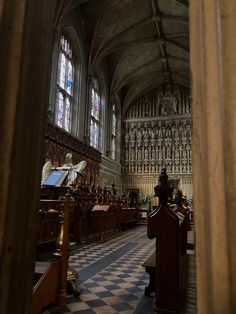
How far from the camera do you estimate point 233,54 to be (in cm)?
90

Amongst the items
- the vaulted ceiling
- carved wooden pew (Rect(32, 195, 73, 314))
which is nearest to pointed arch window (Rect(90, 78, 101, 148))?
the vaulted ceiling

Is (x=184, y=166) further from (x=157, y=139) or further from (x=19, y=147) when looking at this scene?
(x=19, y=147)

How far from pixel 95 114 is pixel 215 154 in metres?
16.8

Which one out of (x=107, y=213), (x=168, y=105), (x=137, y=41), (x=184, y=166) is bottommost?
(x=107, y=213)

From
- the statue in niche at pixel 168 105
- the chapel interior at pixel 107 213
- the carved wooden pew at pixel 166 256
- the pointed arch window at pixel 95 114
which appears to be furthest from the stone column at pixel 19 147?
the statue in niche at pixel 168 105

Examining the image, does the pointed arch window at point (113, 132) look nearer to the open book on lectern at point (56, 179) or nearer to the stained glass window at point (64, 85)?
the stained glass window at point (64, 85)

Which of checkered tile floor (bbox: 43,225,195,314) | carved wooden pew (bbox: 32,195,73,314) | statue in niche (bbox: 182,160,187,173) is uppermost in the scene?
statue in niche (bbox: 182,160,187,173)

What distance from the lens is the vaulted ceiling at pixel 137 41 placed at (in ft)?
47.3

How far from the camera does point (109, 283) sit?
387 centimetres

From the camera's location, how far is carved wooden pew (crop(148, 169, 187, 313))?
2699mm

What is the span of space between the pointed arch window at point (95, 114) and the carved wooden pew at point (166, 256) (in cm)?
1407

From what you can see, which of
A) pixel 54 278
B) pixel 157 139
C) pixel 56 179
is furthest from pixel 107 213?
pixel 157 139

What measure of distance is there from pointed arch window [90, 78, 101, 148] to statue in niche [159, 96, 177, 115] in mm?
5777

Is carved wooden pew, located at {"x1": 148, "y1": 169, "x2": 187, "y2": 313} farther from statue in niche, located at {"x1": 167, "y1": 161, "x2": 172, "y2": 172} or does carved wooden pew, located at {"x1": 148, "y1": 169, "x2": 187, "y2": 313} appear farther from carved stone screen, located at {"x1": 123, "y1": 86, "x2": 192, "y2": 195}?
statue in niche, located at {"x1": 167, "y1": 161, "x2": 172, "y2": 172}
